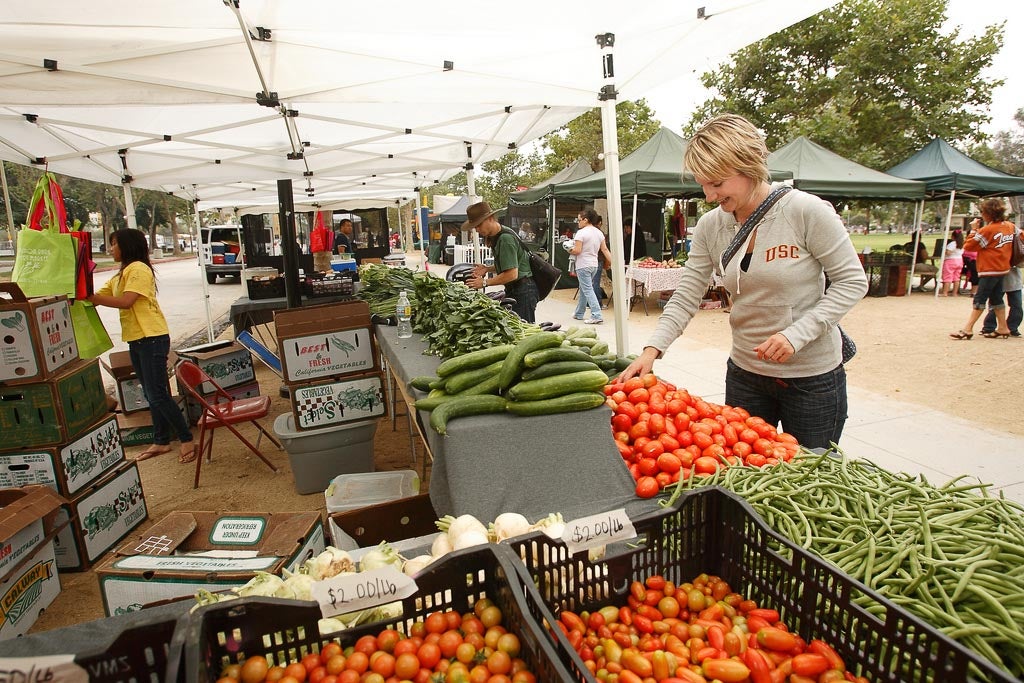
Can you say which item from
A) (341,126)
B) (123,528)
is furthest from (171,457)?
(341,126)

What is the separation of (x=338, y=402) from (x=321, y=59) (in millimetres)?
2713

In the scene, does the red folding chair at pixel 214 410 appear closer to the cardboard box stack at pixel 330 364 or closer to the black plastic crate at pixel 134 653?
the cardboard box stack at pixel 330 364

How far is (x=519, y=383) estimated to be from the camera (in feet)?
7.91

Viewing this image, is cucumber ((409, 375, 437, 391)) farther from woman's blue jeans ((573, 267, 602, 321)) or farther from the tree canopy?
the tree canopy

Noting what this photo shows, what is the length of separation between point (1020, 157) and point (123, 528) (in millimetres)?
96620

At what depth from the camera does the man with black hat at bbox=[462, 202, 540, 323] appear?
5.76 m

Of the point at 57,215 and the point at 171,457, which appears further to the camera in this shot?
the point at 171,457

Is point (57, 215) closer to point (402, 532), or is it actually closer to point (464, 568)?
point (402, 532)

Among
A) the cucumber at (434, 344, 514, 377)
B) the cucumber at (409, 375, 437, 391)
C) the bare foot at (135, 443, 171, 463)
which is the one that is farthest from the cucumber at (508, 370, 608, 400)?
the bare foot at (135, 443, 171, 463)

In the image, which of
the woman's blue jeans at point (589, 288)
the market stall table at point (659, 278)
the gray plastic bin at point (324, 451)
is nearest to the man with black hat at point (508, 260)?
the gray plastic bin at point (324, 451)

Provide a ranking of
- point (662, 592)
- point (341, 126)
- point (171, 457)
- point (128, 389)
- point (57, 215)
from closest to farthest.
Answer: point (662, 592) → point (57, 215) → point (171, 457) → point (128, 389) → point (341, 126)

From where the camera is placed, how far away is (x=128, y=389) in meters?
6.15

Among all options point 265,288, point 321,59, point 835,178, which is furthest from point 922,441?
point 835,178

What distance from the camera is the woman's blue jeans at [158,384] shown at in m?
5.31
